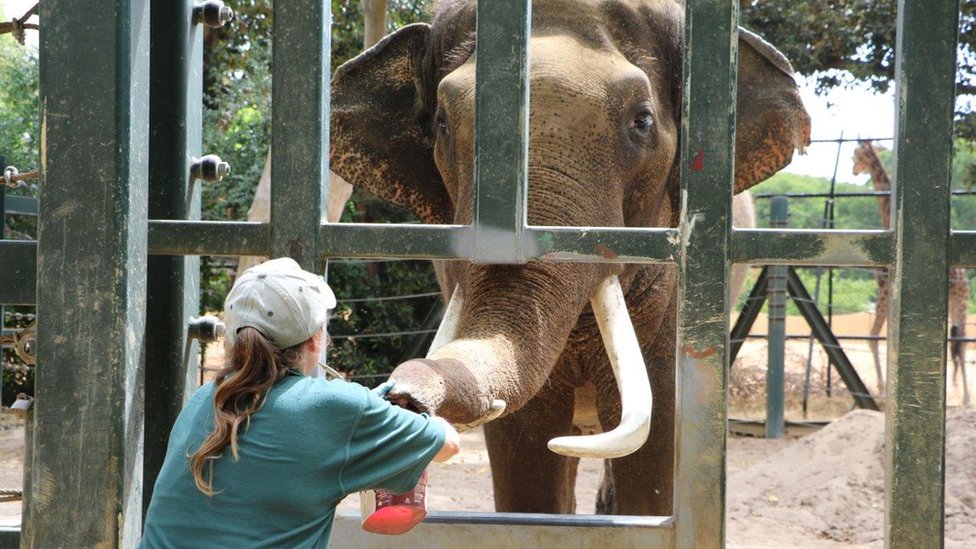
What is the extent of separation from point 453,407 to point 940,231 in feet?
3.25

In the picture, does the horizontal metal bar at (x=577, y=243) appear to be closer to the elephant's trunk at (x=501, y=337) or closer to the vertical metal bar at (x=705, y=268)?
the vertical metal bar at (x=705, y=268)

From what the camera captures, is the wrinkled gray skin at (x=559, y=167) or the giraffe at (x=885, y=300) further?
the giraffe at (x=885, y=300)

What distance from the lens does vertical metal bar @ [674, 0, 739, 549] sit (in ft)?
7.26

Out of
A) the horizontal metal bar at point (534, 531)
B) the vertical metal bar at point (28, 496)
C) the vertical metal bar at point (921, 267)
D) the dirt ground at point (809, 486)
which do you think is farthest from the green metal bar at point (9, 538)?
the dirt ground at point (809, 486)

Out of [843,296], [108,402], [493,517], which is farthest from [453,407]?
[843,296]

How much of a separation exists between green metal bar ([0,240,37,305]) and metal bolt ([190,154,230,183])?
397 millimetres

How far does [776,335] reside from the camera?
35.6ft

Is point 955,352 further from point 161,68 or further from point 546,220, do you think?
point 161,68

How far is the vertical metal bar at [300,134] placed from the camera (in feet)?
7.57

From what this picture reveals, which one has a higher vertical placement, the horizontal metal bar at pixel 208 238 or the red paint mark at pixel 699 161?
the red paint mark at pixel 699 161

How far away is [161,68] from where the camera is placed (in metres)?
2.68

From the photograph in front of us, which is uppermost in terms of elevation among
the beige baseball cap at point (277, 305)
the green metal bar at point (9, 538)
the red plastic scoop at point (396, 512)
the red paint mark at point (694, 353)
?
the beige baseball cap at point (277, 305)

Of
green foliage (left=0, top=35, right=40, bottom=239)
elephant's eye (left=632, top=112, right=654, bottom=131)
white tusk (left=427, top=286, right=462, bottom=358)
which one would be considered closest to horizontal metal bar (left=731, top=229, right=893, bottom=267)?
white tusk (left=427, top=286, right=462, bottom=358)

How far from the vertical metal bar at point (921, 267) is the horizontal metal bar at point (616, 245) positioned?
0.42 metres
